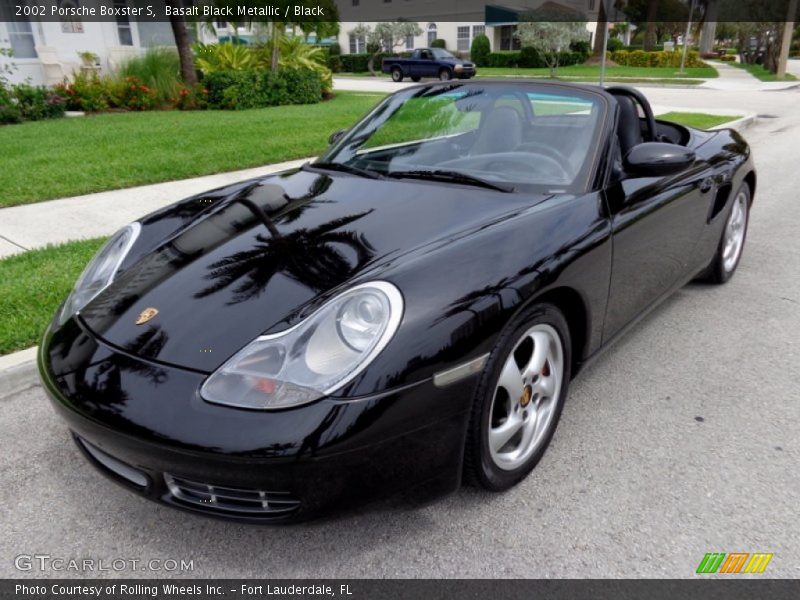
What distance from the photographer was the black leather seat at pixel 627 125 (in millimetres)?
3350

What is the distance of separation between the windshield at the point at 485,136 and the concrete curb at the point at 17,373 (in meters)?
1.73

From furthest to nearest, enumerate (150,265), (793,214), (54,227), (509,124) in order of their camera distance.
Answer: (793,214), (54,227), (509,124), (150,265)

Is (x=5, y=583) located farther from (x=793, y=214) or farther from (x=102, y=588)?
(x=793, y=214)

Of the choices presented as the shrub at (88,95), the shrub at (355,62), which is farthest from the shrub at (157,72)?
the shrub at (355,62)

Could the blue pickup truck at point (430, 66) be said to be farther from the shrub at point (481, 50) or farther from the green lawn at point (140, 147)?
the green lawn at point (140, 147)

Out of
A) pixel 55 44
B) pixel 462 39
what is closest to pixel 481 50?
pixel 462 39

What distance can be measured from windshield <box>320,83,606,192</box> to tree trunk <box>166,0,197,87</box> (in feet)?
41.1

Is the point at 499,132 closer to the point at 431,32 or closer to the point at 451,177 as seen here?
the point at 451,177

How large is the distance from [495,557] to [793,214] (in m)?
5.81

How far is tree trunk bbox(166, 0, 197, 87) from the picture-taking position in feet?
46.9

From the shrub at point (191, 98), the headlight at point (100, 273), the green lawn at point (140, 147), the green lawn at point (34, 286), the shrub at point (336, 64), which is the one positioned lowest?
the shrub at point (336, 64)

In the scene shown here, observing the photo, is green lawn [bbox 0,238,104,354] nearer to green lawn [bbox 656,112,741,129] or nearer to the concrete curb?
the concrete curb

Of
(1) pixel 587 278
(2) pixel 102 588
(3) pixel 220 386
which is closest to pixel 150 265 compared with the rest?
(3) pixel 220 386

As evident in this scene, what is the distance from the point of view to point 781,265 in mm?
4914
